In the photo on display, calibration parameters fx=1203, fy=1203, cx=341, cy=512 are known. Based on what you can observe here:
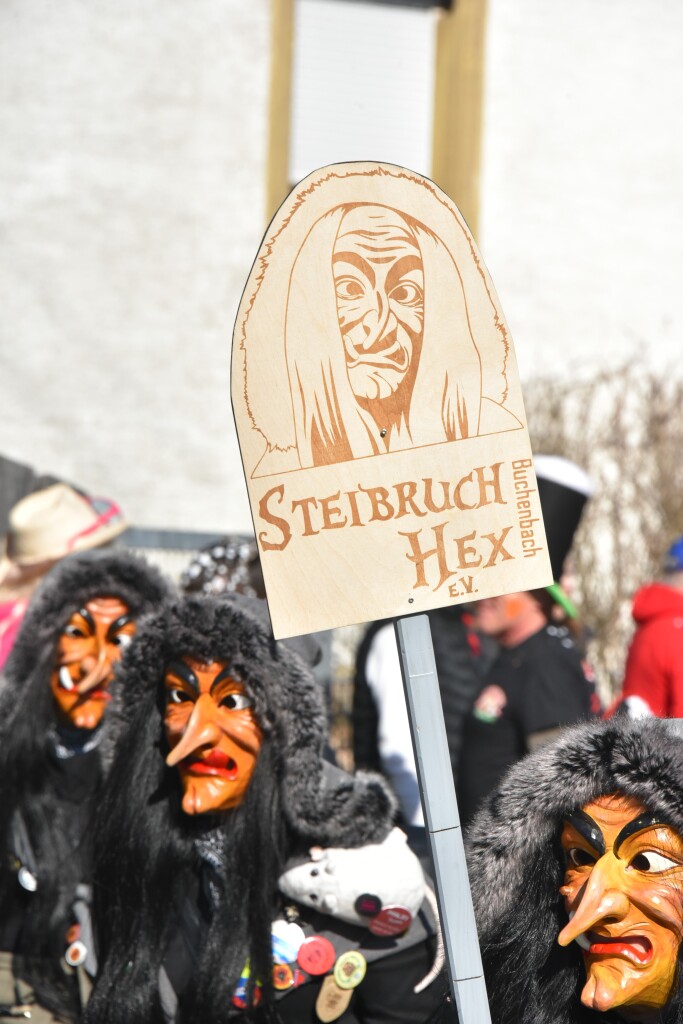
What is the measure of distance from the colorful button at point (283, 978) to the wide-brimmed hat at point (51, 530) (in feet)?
6.84

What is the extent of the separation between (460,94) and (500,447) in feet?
21.6

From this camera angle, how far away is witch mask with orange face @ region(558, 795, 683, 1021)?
185 cm

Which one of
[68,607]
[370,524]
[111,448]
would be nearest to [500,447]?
[370,524]

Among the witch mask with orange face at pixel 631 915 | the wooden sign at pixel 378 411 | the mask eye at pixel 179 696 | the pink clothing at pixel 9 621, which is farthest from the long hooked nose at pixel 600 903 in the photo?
the pink clothing at pixel 9 621

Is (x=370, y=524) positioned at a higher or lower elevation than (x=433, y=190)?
lower

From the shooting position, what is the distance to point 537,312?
313 inches

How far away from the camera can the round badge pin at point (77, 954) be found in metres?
2.79

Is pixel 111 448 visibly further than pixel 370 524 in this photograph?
Yes

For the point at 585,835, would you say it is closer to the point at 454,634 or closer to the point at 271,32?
the point at 454,634

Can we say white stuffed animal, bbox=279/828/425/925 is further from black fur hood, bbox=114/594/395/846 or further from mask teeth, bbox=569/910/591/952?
mask teeth, bbox=569/910/591/952

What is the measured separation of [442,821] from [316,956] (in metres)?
0.73

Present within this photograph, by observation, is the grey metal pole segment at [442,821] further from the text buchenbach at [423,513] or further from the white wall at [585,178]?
the white wall at [585,178]

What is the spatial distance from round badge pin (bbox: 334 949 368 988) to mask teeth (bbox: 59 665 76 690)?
4.07 feet

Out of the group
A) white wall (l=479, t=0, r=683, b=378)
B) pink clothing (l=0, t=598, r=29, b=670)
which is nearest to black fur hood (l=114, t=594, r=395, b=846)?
pink clothing (l=0, t=598, r=29, b=670)
